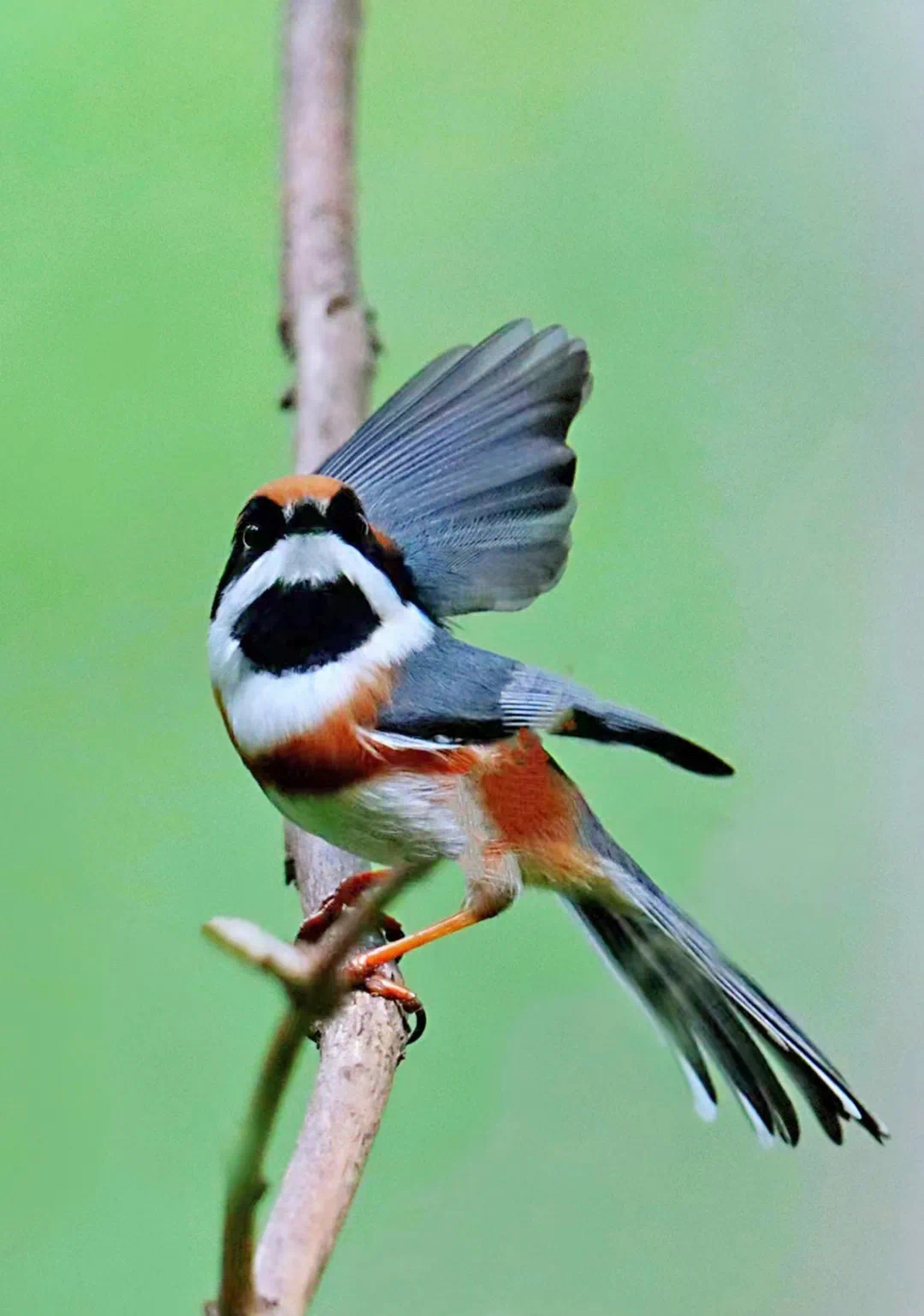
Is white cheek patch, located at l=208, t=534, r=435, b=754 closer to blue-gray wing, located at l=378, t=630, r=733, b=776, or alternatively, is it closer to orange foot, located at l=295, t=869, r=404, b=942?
blue-gray wing, located at l=378, t=630, r=733, b=776

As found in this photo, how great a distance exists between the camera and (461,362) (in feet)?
4.53

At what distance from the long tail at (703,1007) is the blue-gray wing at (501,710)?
0.44ft

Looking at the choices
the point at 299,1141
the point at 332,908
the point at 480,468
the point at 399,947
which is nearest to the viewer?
the point at 299,1141

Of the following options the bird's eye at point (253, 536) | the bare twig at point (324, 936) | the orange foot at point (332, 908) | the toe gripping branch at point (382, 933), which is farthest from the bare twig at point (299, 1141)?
the bird's eye at point (253, 536)

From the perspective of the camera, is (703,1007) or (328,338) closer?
(703,1007)

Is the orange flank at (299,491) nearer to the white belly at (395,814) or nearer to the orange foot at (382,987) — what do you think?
the white belly at (395,814)

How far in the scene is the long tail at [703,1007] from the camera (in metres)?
1.12

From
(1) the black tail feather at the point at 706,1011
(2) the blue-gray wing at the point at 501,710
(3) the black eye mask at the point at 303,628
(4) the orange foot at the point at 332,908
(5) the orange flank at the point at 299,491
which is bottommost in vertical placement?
(1) the black tail feather at the point at 706,1011

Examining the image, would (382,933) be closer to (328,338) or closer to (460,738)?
(460,738)

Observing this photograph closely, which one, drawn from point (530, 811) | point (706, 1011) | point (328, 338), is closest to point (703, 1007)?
point (706, 1011)

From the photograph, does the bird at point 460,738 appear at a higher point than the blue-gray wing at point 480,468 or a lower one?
lower

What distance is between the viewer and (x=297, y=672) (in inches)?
44.6

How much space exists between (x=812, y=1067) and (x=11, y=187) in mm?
1799

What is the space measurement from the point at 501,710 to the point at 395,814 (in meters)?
0.10
